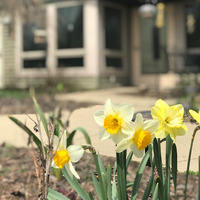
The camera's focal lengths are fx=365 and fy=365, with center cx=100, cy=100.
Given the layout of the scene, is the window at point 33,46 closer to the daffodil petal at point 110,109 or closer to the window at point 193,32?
the window at point 193,32

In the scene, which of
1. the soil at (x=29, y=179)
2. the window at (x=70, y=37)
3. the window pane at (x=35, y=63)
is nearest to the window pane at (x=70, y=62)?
the window at (x=70, y=37)

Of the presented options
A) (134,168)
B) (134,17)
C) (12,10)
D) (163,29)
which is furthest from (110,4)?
(134,168)

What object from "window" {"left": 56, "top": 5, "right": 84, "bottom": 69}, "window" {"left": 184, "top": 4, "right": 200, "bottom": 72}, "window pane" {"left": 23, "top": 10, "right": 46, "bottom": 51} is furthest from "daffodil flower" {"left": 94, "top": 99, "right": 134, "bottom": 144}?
"window pane" {"left": 23, "top": 10, "right": 46, "bottom": 51}

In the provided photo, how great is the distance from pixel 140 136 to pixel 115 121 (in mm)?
79

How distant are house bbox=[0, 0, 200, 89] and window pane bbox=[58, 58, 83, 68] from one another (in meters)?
0.03

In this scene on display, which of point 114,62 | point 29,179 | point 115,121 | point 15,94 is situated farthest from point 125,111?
point 114,62

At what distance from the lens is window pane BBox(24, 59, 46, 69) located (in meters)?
12.4

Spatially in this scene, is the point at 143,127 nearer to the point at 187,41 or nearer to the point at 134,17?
the point at 187,41

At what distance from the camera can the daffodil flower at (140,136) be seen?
0.95m

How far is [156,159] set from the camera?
1.03m

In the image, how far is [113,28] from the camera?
12.0 metres

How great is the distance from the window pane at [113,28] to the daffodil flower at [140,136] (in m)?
11.0

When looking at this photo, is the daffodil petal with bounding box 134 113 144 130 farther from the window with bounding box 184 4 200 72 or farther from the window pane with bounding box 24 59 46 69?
the window pane with bounding box 24 59 46 69

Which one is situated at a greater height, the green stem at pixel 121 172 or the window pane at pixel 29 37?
the window pane at pixel 29 37
